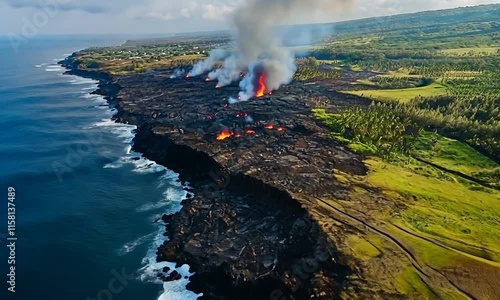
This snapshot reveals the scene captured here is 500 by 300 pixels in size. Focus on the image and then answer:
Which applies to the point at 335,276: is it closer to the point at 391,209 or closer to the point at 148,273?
the point at 391,209

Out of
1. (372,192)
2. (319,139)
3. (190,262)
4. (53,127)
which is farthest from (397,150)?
(53,127)

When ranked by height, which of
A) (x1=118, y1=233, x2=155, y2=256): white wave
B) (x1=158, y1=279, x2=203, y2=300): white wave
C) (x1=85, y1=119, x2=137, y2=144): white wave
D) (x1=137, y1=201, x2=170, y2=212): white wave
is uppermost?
(x1=85, y1=119, x2=137, y2=144): white wave

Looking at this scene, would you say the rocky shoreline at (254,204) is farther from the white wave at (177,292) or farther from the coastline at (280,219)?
the white wave at (177,292)

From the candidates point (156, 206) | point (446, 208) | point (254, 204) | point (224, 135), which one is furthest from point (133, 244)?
point (446, 208)

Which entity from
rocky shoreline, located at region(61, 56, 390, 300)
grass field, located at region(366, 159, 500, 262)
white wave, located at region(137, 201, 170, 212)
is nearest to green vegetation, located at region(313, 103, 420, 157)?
rocky shoreline, located at region(61, 56, 390, 300)

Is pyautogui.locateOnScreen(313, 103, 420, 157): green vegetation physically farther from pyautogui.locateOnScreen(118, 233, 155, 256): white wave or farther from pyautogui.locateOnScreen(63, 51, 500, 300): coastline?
pyautogui.locateOnScreen(118, 233, 155, 256): white wave
